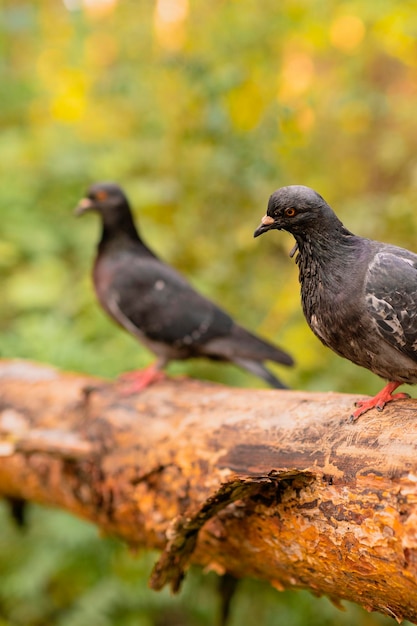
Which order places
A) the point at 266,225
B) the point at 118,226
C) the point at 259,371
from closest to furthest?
the point at 266,225
the point at 259,371
the point at 118,226

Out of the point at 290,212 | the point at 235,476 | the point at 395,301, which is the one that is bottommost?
the point at 235,476

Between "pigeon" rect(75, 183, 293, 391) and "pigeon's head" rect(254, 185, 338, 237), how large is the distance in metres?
1.45

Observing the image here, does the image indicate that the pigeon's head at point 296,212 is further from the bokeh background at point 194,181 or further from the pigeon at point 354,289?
the bokeh background at point 194,181

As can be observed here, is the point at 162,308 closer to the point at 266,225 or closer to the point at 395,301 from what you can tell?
the point at 266,225

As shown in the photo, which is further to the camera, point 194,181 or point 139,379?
point 194,181

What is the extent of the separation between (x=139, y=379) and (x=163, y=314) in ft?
1.87

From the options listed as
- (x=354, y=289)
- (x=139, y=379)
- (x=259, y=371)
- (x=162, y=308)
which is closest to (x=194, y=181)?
(x=162, y=308)

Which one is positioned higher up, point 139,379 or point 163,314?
point 163,314

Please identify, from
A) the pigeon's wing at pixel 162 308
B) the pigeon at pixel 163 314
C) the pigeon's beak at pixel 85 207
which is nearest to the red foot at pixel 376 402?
the pigeon at pixel 163 314

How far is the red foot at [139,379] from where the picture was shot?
12.1 feet

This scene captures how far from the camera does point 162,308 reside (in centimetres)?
441

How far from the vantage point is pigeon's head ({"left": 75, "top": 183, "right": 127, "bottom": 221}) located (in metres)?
4.84

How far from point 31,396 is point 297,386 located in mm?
1967

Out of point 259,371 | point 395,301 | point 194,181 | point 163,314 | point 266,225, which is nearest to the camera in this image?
point 395,301
